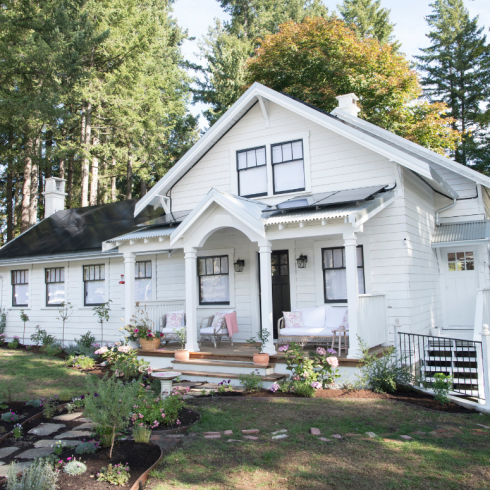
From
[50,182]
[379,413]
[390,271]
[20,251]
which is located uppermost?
[50,182]

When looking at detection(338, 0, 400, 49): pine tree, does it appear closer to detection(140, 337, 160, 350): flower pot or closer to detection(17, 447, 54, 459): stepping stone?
detection(140, 337, 160, 350): flower pot

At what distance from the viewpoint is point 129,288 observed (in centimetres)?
1113

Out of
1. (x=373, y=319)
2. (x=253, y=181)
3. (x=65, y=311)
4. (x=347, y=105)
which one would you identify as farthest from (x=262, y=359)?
(x=347, y=105)

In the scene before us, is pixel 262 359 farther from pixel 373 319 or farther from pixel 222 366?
pixel 373 319

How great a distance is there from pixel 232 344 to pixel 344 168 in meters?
4.98

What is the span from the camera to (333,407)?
22.6 ft

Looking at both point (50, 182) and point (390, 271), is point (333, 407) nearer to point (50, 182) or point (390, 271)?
point (390, 271)

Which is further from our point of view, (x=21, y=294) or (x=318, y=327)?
(x=21, y=294)

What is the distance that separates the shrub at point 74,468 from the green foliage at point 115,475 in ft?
0.61

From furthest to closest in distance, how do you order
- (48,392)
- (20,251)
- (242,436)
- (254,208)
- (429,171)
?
1. (20,251)
2. (254,208)
3. (429,171)
4. (48,392)
5. (242,436)

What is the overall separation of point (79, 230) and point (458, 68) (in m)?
26.1

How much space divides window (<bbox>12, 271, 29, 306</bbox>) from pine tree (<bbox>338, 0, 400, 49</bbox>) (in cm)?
2476

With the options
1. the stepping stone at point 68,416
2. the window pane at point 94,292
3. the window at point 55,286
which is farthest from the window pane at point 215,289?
the window at point 55,286

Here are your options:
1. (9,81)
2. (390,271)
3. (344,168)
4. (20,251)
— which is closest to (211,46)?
(9,81)
